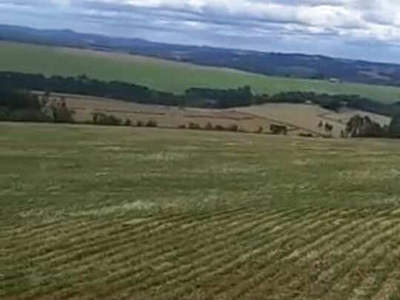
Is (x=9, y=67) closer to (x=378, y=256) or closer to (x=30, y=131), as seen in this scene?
(x=30, y=131)

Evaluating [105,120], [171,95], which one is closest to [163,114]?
[105,120]

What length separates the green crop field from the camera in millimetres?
17844

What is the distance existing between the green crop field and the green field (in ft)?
332

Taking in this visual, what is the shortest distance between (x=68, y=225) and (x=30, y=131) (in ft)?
157

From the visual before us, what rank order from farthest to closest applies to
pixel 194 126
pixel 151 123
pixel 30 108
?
pixel 30 108 → pixel 194 126 → pixel 151 123

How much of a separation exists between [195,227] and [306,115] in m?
88.4

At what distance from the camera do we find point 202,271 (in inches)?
749

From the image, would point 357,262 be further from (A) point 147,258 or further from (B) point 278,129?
(B) point 278,129

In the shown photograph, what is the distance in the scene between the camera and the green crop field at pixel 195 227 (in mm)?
17844

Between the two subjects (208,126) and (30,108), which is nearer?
(208,126)

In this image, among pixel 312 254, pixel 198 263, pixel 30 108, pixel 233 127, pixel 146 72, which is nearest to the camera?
pixel 198 263

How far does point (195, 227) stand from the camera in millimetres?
25469

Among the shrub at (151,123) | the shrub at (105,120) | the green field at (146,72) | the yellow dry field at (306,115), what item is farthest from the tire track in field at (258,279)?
the green field at (146,72)

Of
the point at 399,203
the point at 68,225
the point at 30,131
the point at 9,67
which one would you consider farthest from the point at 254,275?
the point at 9,67
